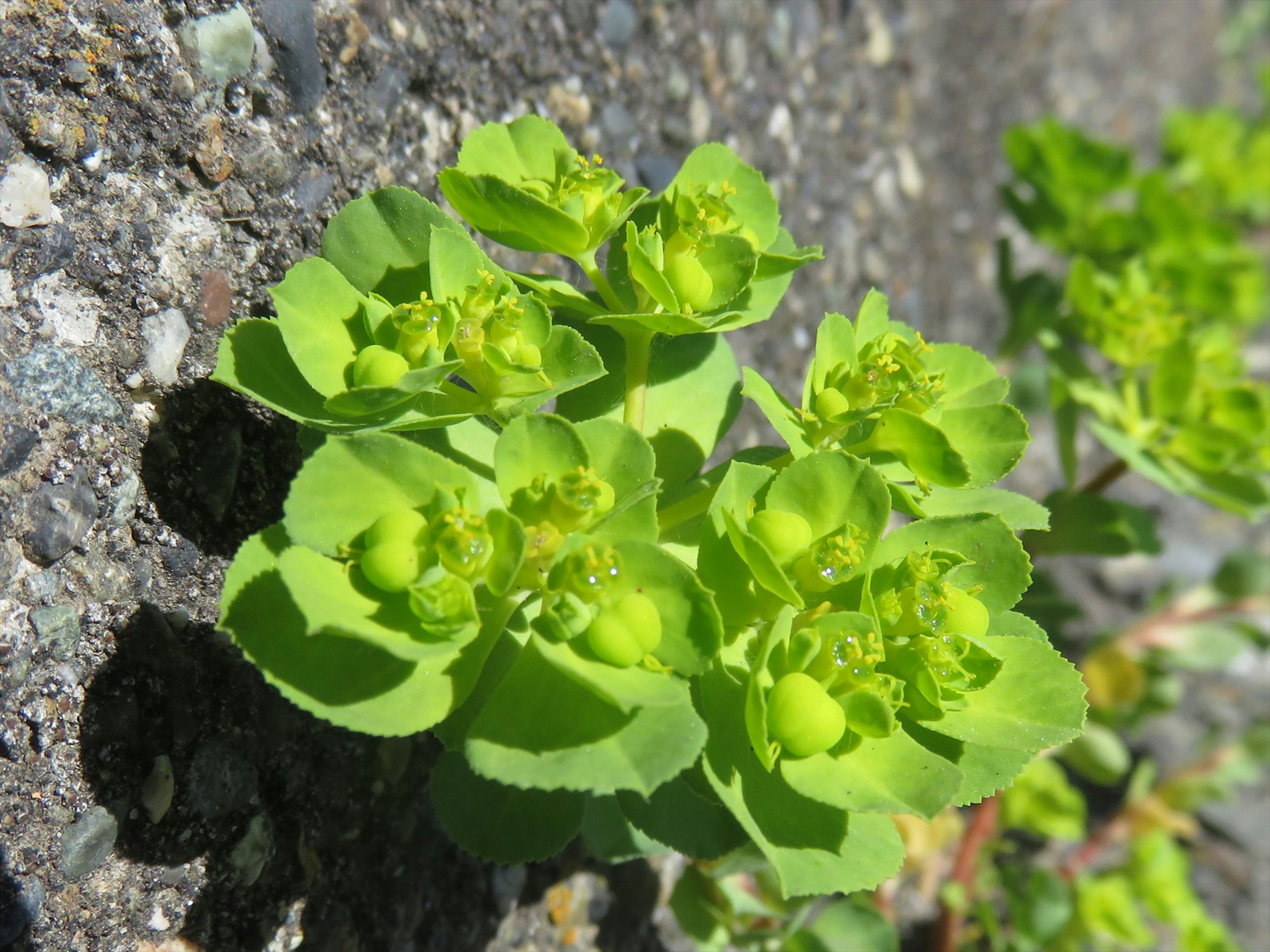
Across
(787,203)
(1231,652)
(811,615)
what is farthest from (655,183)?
(1231,652)

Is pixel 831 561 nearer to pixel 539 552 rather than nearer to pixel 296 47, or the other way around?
pixel 539 552

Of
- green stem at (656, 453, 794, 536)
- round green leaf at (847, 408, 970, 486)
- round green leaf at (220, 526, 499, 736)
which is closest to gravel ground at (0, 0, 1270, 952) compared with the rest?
round green leaf at (220, 526, 499, 736)

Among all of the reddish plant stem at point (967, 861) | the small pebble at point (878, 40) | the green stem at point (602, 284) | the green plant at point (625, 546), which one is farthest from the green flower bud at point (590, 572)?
the small pebble at point (878, 40)

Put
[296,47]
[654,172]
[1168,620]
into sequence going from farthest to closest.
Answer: [1168,620], [654,172], [296,47]

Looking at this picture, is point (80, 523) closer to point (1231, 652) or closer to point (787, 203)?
point (787, 203)

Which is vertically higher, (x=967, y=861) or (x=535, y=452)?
(x=535, y=452)

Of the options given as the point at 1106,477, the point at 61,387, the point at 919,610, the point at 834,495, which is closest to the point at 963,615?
the point at 919,610
